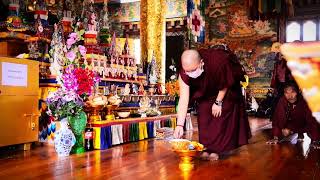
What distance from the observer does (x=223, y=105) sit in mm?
3705

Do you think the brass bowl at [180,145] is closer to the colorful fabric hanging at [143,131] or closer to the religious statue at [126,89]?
the colorful fabric hanging at [143,131]

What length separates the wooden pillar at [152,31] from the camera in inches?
308

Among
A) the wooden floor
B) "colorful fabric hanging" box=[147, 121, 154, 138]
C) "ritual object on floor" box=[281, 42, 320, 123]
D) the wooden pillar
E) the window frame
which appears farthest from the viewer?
the window frame

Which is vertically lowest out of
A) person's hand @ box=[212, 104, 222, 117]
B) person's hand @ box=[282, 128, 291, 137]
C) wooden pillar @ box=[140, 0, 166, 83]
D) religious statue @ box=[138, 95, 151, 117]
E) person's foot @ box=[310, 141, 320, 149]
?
person's foot @ box=[310, 141, 320, 149]

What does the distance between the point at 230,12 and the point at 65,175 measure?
39.8 ft

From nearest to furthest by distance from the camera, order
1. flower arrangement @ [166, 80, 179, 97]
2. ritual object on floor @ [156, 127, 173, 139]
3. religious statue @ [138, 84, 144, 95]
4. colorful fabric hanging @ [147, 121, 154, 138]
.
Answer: ritual object on floor @ [156, 127, 173, 139]
colorful fabric hanging @ [147, 121, 154, 138]
religious statue @ [138, 84, 144, 95]
flower arrangement @ [166, 80, 179, 97]

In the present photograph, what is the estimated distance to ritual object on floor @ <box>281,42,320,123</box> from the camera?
1.12 meters

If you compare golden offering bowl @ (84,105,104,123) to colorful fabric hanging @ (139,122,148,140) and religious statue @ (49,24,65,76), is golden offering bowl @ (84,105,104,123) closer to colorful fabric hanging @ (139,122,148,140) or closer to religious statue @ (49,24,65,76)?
religious statue @ (49,24,65,76)

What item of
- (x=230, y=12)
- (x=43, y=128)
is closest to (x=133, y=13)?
(x=230, y=12)

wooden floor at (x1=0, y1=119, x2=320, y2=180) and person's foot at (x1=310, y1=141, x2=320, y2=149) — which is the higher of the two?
wooden floor at (x1=0, y1=119, x2=320, y2=180)

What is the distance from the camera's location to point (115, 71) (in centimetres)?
595

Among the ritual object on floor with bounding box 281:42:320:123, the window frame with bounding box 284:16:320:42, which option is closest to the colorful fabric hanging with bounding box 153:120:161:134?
the ritual object on floor with bounding box 281:42:320:123

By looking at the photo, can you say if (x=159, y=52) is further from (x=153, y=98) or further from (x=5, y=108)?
(x=5, y=108)

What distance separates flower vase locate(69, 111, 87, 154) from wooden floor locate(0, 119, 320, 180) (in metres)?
0.17
